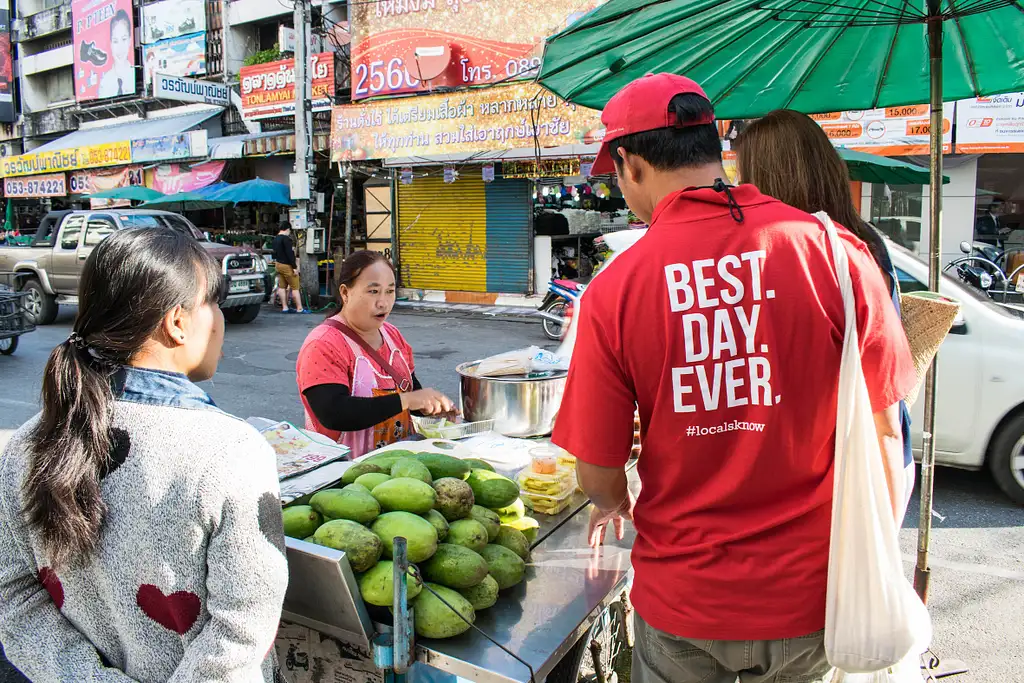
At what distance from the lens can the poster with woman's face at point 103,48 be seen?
24.3 m

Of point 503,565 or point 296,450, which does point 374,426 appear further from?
point 503,565

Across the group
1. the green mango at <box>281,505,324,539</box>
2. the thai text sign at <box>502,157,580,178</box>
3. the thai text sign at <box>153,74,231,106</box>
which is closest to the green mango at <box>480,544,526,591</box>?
the green mango at <box>281,505,324,539</box>

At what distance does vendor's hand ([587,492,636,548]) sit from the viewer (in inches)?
Result: 72.0

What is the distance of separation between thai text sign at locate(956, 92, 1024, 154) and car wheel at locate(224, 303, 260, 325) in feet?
38.0

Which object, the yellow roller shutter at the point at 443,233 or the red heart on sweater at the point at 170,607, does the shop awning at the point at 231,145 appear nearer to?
the yellow roller shutter at the point at 443,233

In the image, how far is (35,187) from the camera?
82.2 feet

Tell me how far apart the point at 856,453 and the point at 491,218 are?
547 inches

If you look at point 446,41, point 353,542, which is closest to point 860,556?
point 353,542

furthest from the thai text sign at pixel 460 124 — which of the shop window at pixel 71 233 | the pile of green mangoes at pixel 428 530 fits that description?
the pile of green mangoes at pixel 428 530

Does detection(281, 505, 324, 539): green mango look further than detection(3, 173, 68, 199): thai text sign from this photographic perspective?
A: No

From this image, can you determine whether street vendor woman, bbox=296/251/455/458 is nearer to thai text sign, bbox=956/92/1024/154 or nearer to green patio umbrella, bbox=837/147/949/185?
green patio umbrella, bbox=837/147/949/185

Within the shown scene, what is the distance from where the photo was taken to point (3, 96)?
96.4 ft

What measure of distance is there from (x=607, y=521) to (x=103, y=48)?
95.5ft

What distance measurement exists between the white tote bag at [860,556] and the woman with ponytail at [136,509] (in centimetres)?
108
